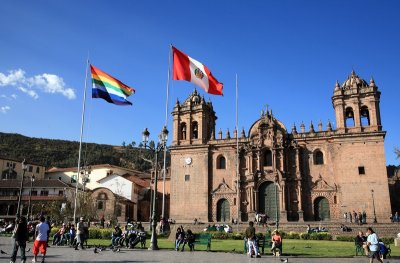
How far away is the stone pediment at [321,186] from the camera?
42000 mm

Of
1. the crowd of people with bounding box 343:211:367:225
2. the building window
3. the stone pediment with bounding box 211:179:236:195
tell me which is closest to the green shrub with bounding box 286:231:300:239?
the crowd of people with bounding box 343:211:367:225

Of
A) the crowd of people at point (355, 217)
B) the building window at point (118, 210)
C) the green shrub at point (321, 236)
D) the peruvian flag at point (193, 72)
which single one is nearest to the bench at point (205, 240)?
the peruvian flag at point (193, 72)

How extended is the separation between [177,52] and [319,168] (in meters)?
27.1

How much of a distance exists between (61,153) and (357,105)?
99348 mm

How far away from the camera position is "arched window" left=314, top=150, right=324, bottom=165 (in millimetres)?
43906

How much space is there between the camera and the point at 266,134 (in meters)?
46.2

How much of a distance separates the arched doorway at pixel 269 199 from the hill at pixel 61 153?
6750cm

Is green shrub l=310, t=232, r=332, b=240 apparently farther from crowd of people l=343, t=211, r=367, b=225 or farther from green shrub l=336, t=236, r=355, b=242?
crowd of people l=343, t=211, r=367, b=225

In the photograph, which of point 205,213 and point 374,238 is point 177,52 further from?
point 205,213

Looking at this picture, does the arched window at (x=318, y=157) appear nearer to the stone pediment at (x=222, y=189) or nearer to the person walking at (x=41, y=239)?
the stone pediment at (x=222, y=189)

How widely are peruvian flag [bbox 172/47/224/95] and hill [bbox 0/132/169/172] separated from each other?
8614 centimetres

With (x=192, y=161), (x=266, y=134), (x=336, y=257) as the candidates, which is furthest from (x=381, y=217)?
(x=336, y=257)

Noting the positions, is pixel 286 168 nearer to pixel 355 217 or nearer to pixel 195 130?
pixel 355 217

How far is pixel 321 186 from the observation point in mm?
42594
